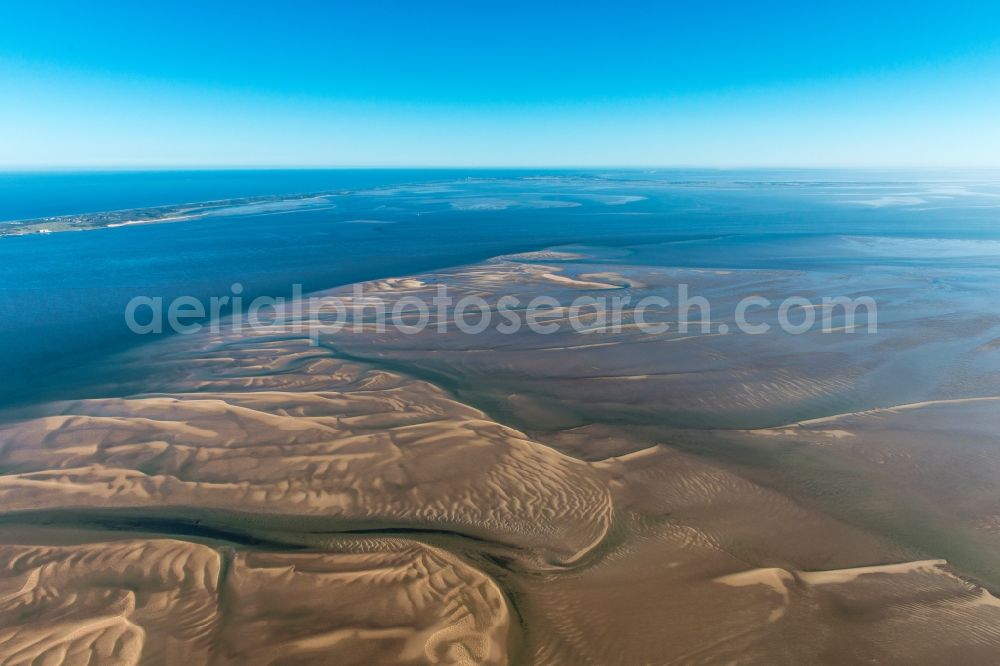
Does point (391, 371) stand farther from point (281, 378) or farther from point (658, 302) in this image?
point (658, 302)

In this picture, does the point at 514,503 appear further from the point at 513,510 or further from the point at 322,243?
the point at 322,243

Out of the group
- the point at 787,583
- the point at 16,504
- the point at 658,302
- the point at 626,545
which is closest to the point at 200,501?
the point at 16,504

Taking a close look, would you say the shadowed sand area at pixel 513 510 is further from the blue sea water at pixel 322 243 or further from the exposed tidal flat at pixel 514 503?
the blue sea water at pixel 322 243

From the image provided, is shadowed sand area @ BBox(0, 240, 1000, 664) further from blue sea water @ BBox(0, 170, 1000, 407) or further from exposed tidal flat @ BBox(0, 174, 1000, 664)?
blue sea water @ BBox(0, 170, 1000, 407)

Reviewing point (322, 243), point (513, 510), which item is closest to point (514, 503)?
point (513, 510)

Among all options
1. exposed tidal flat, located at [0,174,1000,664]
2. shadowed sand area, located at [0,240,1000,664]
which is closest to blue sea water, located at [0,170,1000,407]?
shadowed sand area, located at [0,240,1000,664]
